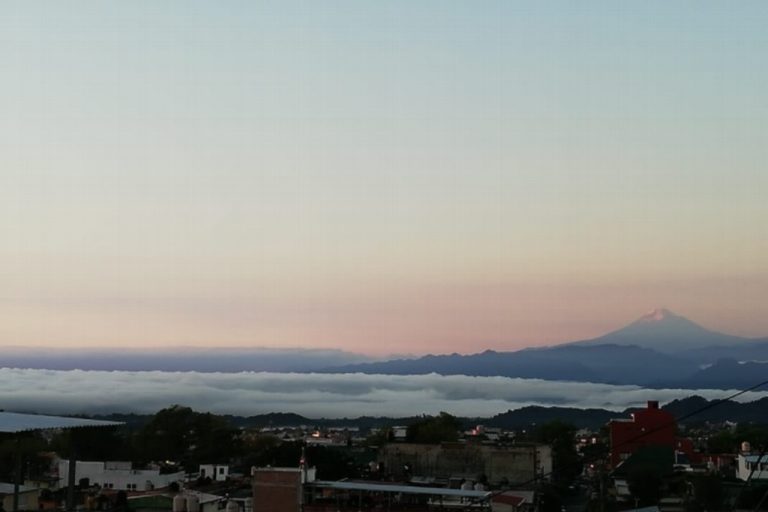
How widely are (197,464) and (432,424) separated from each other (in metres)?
14.3

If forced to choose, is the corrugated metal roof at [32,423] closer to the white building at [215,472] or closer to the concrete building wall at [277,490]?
the concrete building wall at [277,490]

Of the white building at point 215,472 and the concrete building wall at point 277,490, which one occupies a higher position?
the concrete building wall at point 277,490

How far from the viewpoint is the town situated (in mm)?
25203

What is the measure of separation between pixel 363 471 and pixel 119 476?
32.5 ft

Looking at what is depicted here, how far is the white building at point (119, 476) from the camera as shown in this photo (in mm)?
42156

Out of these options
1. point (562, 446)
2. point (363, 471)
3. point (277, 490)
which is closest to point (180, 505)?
point (277, 490)

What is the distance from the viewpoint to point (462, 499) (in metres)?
27.4

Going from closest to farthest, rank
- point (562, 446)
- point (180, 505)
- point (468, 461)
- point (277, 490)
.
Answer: point (180, 505), point (277, 490), point (468, 461), point (562, 446)

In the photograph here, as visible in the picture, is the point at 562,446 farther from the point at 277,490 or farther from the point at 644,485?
the point at 277,490

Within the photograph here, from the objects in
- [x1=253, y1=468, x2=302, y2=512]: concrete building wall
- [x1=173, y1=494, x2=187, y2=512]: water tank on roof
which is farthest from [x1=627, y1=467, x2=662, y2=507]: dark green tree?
[x1=173, y1=494, x2=187, y2=512]: water tank on roof

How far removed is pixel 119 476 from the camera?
43.7m

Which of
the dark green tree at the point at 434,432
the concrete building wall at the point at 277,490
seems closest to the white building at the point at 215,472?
the dark green tree at the point at 434,432

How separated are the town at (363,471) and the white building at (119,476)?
68 millimetres

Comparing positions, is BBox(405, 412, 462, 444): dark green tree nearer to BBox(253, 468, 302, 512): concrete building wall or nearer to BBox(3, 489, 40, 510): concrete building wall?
BBox(3, 489, 40, 510): concrete building wall
